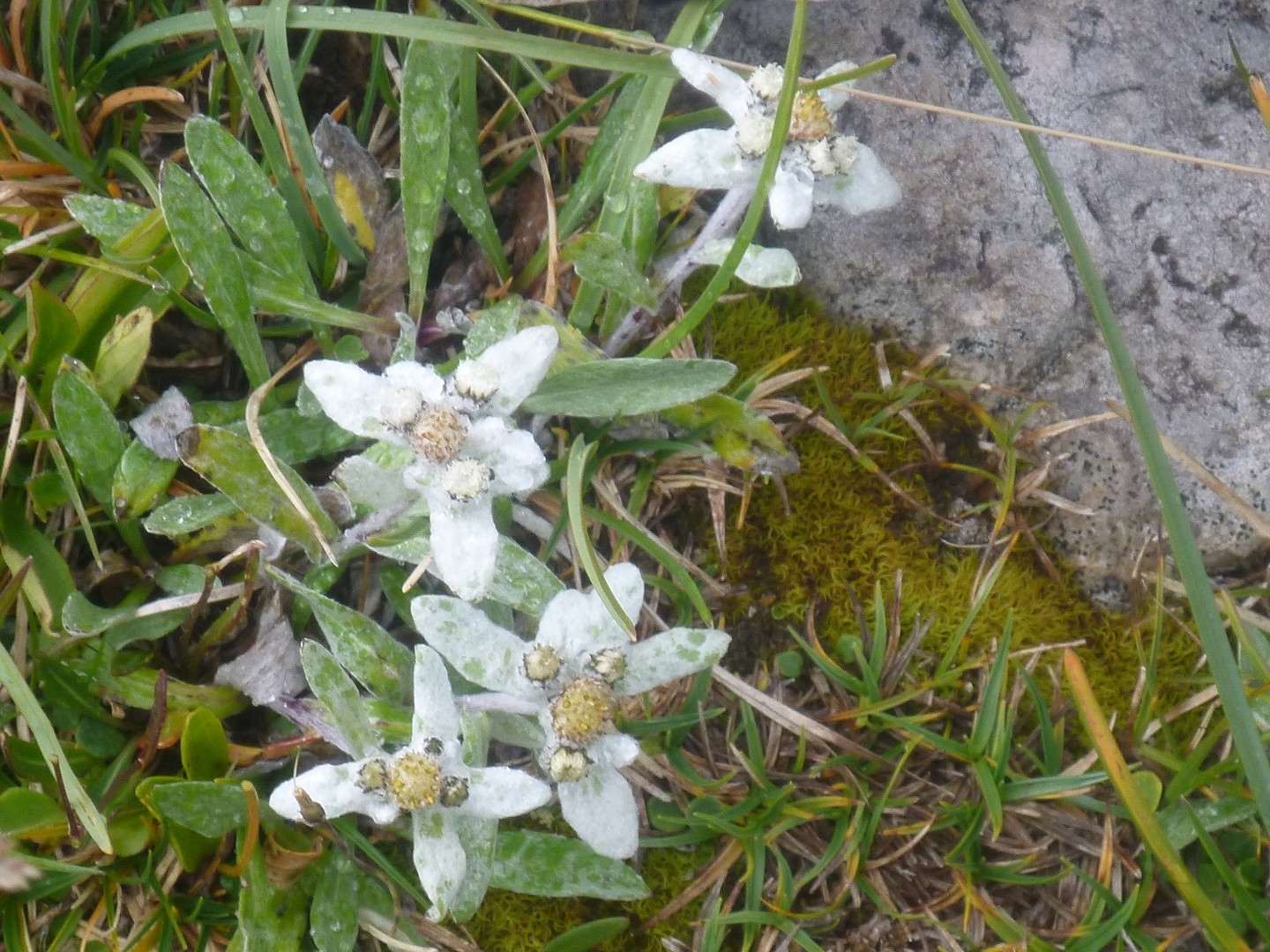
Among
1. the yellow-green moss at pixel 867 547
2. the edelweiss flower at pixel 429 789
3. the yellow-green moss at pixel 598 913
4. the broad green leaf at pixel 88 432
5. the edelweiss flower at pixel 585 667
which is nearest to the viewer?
the edelweiss flower at pixel 429 789

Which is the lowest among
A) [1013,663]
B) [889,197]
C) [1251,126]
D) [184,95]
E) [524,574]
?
[1013,663]

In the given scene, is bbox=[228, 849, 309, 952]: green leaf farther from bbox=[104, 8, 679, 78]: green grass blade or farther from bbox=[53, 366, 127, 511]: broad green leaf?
bbox=[104, 8, 679, 78]: green grass blade

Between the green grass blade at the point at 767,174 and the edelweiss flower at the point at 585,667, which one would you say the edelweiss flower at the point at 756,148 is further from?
the edelweiss flower at the point at 585,667

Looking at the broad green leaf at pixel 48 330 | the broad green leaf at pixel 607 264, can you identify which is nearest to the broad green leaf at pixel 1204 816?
the broad green leaf at pixel 607 264

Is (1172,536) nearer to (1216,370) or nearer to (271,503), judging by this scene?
(1216,370)

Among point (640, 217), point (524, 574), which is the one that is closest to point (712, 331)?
point (640, 217)

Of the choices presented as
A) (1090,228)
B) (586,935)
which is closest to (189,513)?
(586,935)

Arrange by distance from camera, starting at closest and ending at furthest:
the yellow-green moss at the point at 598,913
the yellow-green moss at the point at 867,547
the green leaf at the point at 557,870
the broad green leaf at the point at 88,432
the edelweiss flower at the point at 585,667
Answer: the edelweiss flower at the point at 585,667, the broad green leaf at the point at 88,432, the green leaf at the point at 557,870, the yellow-green moss at the point at 598,913, the yellow-green moss at the point at 867,547

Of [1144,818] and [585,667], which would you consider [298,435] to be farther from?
[1144,818]
